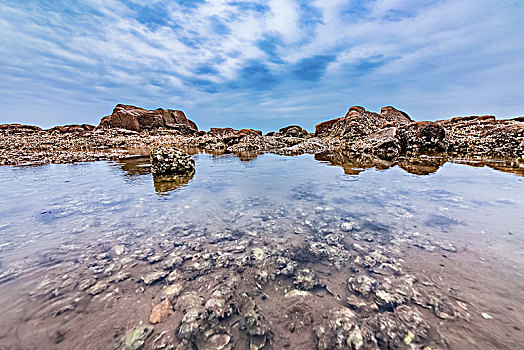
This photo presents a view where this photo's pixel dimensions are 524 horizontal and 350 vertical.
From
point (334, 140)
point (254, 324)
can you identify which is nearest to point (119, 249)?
point (254, 324)

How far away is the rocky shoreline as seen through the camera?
1689 cm

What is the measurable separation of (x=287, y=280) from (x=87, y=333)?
2.20 metres

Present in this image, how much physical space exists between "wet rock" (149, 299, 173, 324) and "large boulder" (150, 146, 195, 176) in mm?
8021

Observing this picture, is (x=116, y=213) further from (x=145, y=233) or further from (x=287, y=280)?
(x=287, y=280)

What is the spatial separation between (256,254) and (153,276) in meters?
1.49

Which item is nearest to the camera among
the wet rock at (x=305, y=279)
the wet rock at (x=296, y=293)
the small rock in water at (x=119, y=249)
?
the wet rock at (x=296, y=293)

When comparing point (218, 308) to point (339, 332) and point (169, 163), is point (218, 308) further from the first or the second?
point (169, 163)

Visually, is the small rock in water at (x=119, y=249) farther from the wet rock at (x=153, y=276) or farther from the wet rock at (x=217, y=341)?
the wet rock at (x=217, y=341)

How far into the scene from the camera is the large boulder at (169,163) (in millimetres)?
9523

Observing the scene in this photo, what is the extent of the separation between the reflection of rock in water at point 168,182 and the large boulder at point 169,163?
414 millimetres

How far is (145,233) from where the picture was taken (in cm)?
402

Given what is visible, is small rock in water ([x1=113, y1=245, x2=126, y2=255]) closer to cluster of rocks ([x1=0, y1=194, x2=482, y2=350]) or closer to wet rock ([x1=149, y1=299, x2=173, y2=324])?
cluster of rocks ([x1=0, y1=194, x2=482, y2=350])

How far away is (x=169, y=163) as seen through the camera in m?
9.77

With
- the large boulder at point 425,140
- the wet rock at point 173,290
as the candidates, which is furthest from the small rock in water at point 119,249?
the large boulder at point 425,140
